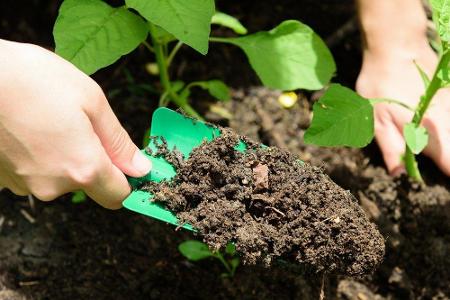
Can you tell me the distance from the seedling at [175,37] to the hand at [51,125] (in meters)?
0.13

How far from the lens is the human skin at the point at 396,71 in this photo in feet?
5.78

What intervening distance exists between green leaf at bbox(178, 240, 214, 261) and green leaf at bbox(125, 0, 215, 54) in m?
0.56

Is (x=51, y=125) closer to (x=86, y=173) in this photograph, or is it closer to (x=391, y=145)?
(x=86, y=173)

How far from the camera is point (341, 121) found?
1434mm

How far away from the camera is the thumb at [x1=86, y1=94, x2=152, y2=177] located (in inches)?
48.0

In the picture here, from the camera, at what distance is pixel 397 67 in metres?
1.87

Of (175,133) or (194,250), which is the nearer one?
(175,133)

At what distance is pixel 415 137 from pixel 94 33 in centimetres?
82

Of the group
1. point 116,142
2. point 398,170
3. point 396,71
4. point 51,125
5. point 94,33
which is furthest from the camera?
point 396,71

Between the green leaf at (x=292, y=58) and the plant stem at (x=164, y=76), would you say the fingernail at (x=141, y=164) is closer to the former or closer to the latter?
the plant stem at (x=164, y=76)

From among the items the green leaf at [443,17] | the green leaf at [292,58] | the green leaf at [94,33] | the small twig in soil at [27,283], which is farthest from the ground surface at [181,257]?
the green leaf at [94,33]

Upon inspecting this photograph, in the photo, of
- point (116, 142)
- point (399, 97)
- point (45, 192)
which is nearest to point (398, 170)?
point (399, 97)

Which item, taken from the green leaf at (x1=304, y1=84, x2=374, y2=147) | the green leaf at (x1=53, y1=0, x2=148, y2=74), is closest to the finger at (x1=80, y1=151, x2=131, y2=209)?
the green leaf at (x1=53, y1=0, x2=148, y2=74)

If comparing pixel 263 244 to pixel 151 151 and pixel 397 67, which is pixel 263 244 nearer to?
pixel 151 151
